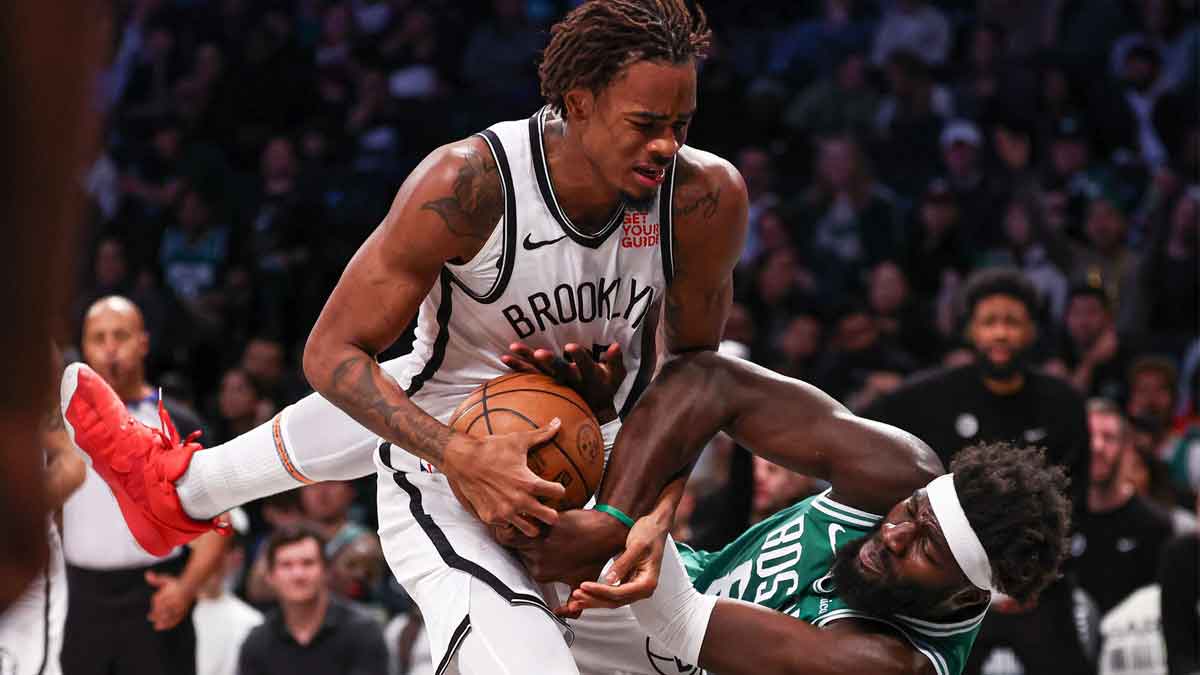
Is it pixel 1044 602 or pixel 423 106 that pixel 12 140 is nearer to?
pixel 1044 602

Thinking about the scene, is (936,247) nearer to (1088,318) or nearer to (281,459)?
(1088,318)

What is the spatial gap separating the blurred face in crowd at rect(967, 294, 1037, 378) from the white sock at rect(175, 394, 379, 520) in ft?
9.33

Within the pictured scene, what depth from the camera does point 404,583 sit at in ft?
10.9

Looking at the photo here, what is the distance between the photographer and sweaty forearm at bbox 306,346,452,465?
2.99m

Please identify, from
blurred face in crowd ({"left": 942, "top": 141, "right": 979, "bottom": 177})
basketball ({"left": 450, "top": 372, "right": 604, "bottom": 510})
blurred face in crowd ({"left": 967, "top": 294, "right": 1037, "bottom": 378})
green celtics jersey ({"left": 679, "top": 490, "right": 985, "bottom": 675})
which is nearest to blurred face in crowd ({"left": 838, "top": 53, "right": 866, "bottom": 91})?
blurred face in crowd ({"left": 942, "top": 141, "right": 979, "bottom": 177})

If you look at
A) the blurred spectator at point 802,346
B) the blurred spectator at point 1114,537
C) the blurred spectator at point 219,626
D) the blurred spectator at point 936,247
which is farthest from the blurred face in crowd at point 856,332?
the blurred spectator at point 219,626

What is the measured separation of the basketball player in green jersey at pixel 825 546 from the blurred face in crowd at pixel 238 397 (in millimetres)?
4990

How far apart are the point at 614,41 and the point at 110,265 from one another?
693 cm

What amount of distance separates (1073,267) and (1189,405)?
101cm

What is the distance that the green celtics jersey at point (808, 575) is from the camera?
134 inches

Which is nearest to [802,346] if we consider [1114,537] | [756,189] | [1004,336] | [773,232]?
[773,232]

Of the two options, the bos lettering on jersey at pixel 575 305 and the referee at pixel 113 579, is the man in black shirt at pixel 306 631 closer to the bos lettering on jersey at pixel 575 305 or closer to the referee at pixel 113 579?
the referee at pixel 113 579

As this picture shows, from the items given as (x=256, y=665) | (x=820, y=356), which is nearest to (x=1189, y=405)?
(x=820, y=356)

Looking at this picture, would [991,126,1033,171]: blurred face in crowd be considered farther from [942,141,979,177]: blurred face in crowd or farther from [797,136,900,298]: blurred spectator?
[797,136,900,298]: blurred spectator
